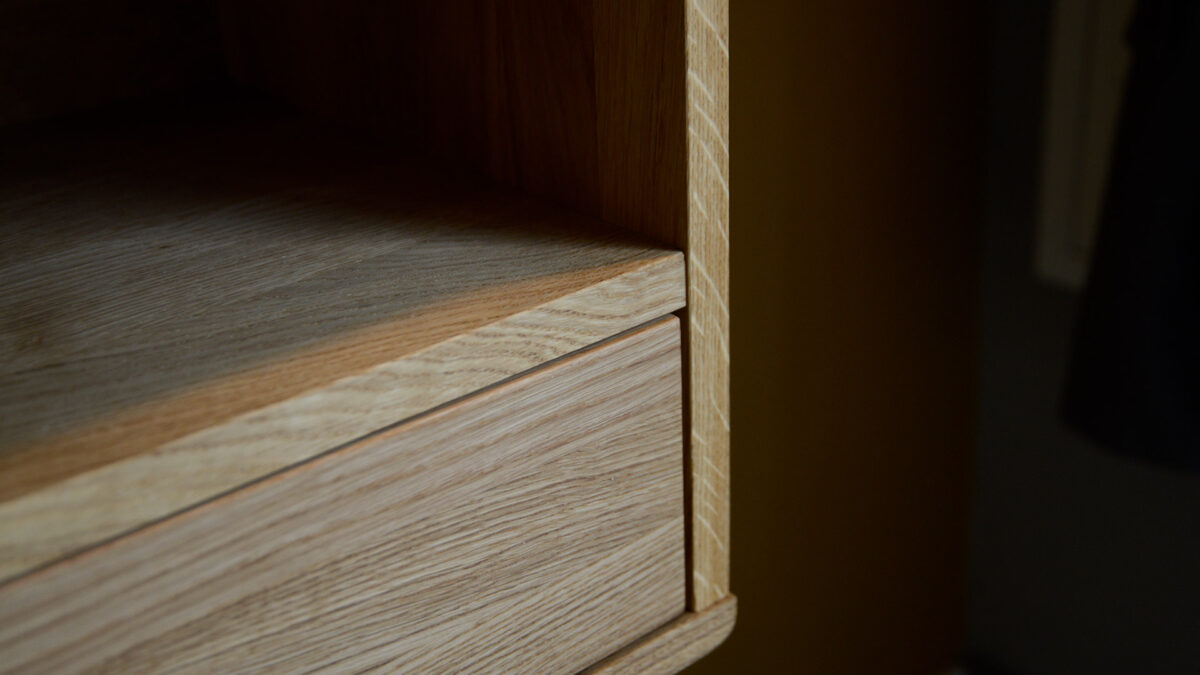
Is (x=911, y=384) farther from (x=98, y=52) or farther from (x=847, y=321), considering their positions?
(x=98, y=52)

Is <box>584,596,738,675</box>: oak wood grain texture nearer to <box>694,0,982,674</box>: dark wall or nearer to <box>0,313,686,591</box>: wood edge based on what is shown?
<box>0,313,686,591</box>: wood edge

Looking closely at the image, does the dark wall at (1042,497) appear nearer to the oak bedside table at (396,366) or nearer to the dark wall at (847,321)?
the dark wall at (847,321)

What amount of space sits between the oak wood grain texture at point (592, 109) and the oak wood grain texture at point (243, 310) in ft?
0.06

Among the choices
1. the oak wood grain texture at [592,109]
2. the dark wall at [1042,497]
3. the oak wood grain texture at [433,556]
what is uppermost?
the oak wood grain texture at [592,109]

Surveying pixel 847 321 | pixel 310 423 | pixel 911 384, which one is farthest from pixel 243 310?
pixel 911 384

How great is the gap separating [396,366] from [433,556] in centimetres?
7

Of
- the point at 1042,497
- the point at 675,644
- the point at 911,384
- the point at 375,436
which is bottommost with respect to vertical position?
the point at 1042,497

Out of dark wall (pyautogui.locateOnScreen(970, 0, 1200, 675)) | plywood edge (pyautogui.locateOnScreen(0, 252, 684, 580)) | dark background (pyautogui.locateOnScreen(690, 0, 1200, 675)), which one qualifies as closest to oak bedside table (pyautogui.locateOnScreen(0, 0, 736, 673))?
plywood edge (pyautogui.locateOnScreen(0, 252, 684, 580))

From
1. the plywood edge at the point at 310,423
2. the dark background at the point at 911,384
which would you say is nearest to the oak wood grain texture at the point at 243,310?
the plywood edge at the point at 310,423

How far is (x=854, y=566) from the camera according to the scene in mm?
1146

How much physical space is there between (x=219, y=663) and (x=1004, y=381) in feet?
3.46

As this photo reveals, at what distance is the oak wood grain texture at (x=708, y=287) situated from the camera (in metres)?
0.35

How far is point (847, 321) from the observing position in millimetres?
1025

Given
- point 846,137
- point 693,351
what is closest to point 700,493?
point 693,351
